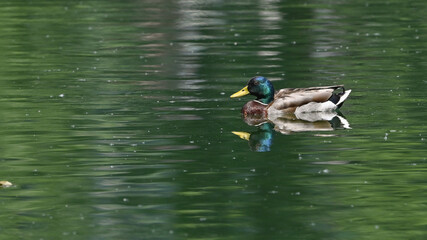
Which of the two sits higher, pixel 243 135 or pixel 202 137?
pixel 202 137

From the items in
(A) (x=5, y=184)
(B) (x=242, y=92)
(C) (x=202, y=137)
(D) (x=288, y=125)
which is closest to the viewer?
(A) (x=5, y=184)

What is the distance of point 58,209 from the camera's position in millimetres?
12625

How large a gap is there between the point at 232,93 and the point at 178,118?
3121 millimetres

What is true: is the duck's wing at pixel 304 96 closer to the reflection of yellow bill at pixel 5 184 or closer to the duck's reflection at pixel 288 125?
the duck's reflection at pixel 288 125

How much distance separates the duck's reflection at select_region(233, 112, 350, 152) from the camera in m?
17.0

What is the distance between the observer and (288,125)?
18.6 meters

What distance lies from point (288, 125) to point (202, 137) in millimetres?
2242

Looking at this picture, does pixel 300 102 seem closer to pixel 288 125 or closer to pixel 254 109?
pixel 254 109

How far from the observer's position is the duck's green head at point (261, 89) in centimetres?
2020

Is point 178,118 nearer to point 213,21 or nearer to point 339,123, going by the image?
point 339,123

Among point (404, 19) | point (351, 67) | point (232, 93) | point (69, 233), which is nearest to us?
point (69, 233)

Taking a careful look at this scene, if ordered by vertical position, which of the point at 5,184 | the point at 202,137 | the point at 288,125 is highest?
the point at 5,184

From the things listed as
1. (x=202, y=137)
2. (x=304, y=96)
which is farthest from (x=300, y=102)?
(x=202, y=137)

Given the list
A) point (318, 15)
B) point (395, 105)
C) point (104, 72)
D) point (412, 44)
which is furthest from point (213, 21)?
point (395, 105)
